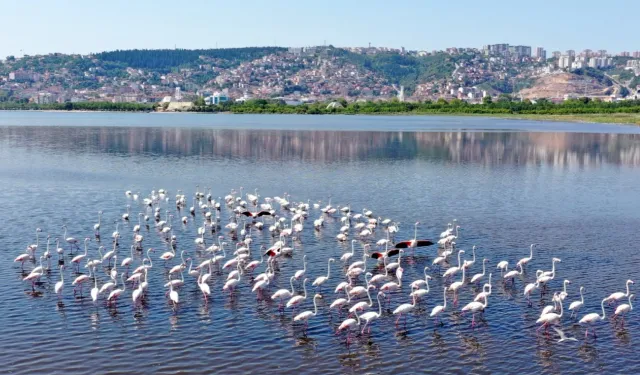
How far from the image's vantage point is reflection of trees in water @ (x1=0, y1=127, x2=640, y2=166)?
64312mm

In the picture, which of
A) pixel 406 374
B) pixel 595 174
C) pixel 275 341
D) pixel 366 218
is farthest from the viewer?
pixel 595 174

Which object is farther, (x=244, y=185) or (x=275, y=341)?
(x=244, y=185)

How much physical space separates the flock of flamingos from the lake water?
0.80 ft

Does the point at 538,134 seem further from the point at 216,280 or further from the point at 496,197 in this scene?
the point at 216,280

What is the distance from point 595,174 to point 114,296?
40.2m

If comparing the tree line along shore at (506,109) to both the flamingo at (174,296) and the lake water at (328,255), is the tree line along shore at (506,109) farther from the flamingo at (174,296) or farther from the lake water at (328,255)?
the flamingo at (174,296)

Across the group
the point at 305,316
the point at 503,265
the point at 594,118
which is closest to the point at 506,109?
the point at 594,118

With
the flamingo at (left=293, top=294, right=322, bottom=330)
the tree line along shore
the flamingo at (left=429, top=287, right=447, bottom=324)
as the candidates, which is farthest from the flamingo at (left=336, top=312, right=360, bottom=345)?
the tree line along shore

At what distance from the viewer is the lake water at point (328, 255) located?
17.7 m

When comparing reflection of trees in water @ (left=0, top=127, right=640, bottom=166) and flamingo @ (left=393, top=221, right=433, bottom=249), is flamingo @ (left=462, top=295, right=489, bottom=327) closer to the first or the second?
flamingo @ (left=393, top=221, right=433, bottom=249)

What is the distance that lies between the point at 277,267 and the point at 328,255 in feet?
8.29

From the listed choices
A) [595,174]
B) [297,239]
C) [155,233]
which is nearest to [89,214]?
[155,233]

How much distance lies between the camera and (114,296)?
21.0 m

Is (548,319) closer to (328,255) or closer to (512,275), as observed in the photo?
(512,275)
